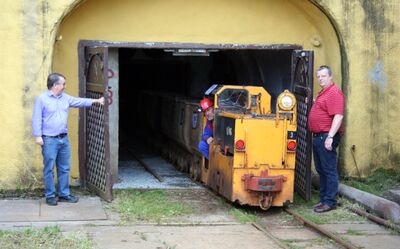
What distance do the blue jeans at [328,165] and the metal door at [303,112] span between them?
58 cm

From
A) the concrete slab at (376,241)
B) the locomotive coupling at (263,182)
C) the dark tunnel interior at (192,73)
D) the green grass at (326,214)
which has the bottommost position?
the concrete slab at (376,241)

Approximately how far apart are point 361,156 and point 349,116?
2.40 ft

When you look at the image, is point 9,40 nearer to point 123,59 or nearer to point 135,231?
point 135,231

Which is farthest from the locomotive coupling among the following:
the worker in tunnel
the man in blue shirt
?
the man in blue shirt

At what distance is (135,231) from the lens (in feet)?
26.1

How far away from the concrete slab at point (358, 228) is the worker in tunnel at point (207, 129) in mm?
2461

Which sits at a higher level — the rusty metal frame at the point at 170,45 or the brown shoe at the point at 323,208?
the rusty metal frame at the point at 170,45

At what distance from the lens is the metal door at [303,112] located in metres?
9.97

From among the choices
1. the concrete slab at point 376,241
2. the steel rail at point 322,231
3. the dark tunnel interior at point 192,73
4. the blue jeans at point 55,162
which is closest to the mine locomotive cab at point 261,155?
the steel rail at point 322,231

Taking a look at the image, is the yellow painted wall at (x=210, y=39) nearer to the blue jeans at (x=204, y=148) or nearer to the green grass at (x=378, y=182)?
the green grass at (x=378, y=182)

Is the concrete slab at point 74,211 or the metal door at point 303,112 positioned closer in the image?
the concrete slab at point 74,211

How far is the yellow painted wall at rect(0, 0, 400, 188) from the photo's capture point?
385 inches

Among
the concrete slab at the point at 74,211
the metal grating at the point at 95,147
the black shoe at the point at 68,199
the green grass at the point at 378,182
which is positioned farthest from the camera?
the green grass at the point at 378,182

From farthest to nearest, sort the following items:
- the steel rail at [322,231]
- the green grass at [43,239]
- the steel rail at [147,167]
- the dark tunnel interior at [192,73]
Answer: the dark tunnel interior at [192,73] → the steel rail at [147,167] → the steel rail at [322,231] → the green grass at [43,239]
